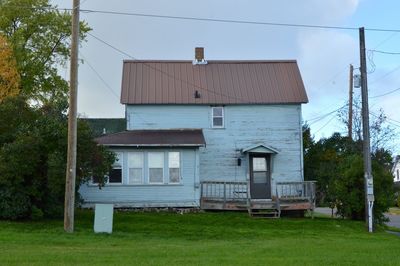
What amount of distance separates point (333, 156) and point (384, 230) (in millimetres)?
16171

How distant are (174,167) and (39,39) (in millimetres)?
17788

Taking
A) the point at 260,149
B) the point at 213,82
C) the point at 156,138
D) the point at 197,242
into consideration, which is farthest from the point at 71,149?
the point at 213,82

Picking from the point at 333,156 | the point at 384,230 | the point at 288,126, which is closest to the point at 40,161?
the point at 288,126

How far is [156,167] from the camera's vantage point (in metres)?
27.6

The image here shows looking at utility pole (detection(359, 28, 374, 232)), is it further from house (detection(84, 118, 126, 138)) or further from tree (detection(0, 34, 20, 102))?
house (detection(84, 118, 126, 138))

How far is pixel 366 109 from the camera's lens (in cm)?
2480

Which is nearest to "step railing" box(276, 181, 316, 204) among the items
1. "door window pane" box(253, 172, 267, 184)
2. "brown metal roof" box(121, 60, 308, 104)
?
"door window pane" box(253, 172, 267, 184)

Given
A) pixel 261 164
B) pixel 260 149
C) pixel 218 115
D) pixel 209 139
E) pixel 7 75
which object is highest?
pixel 7 75

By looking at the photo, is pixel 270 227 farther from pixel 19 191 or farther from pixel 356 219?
pixel 19 191

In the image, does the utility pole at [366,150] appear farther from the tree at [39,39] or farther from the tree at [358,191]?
the tree at [39,39]

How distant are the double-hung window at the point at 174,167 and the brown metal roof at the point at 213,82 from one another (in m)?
3.44

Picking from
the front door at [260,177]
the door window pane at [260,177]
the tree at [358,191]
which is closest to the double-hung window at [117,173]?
the front door at [260,177]

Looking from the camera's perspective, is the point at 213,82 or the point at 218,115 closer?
the point at 218,115

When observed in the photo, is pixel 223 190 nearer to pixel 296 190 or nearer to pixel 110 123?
pixel 296 190
